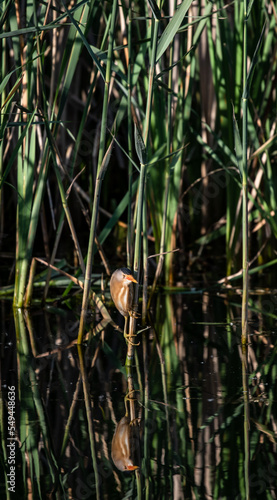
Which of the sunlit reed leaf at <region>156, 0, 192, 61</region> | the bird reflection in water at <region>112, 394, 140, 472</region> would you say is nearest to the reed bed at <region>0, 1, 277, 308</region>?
the sunlit reed leaf at <region>156, 0, 192, 61</region>

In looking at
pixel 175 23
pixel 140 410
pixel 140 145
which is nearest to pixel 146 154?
pixel 140 145

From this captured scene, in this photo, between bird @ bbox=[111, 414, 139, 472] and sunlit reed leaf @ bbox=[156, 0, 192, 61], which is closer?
bird @ bbox=[111, 414, 139, 472]

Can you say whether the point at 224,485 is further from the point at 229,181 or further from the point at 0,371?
the point at 229,181

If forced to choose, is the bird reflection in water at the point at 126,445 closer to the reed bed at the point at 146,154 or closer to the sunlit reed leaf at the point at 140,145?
the reed bed at the point at 146,154

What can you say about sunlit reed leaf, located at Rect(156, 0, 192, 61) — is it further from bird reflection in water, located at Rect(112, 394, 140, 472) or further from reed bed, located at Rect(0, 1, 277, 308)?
bird reflection in water, located at Rect(112, 394, 140, 472)

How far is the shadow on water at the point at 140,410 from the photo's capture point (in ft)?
5.42

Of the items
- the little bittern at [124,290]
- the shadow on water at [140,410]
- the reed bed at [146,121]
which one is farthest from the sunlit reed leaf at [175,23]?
the shadow on water at [140,410]

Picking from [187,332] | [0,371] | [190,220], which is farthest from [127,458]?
[190,220]

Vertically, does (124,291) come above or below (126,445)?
above

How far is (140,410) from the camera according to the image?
2.04 meters

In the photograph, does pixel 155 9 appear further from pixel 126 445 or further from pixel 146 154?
pixel 126 445

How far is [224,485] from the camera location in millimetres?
1615

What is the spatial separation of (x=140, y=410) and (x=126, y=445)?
0.22m

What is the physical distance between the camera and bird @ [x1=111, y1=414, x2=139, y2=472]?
1.74m
